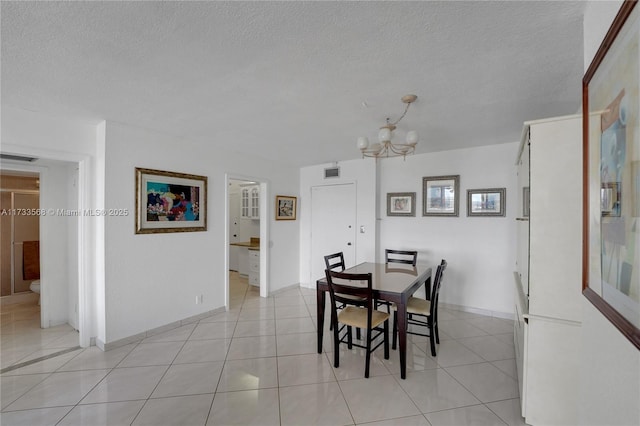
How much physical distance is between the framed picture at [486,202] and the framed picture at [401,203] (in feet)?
2.55

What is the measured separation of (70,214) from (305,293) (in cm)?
354

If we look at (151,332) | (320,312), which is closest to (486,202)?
(320,312)

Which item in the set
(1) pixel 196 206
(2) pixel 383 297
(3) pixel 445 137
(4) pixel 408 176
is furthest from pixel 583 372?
(1) pixel 196 206

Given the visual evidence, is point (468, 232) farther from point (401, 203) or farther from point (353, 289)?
point (353, 289)

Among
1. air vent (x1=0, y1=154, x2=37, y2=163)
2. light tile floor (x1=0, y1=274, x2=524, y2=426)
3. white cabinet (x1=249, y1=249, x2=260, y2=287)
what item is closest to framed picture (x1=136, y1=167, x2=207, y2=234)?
air vent (x1=0, y1=154, x2=37, y2=163)

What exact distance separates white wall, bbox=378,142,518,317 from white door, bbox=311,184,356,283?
2.34ft

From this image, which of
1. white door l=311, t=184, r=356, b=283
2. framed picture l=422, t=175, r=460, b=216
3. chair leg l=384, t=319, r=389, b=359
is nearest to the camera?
chair leg l=384, t=319, r=389, b=359

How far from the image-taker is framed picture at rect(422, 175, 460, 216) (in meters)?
4.04

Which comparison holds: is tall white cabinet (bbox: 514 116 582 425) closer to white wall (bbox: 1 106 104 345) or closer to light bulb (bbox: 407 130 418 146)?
light bulb (bbox: 407 130 418 146)

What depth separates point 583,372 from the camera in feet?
4.05

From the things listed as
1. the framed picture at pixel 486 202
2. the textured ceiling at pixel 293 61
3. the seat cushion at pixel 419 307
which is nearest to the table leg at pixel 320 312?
the seat cushion at pixel 419 307

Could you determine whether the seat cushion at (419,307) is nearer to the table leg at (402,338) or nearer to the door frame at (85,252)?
the table leg at (402,338)

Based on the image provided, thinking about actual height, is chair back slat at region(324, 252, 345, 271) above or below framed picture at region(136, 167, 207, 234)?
below

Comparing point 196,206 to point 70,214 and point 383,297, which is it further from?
point 383,297
